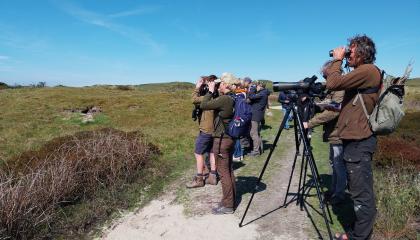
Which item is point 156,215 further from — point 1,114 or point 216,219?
point 1,114

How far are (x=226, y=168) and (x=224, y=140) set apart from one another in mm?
482

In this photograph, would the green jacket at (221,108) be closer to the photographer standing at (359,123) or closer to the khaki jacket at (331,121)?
the khaki jacket at (331,121)

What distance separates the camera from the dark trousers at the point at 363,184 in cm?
434

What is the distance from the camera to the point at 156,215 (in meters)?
6.23

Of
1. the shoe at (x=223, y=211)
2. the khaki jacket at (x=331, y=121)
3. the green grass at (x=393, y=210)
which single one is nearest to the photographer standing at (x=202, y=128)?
the shoe at (x=223, y=211)

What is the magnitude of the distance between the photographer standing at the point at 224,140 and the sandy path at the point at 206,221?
270 millimetres

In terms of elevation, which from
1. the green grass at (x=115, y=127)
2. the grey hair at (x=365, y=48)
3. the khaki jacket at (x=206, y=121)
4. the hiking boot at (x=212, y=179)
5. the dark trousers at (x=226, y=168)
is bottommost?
the green grass at (x=115, y=127)

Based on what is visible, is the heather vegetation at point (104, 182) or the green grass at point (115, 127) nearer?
the heather vegetation at point (104, 182)

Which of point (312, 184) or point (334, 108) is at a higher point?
point (334, 108)

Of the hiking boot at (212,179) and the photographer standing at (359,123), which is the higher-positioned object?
the photographer standing at (359,123)

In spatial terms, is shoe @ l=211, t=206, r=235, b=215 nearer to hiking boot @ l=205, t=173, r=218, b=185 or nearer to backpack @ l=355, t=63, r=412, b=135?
hiking boot @ l=205, t=173, r=218, b=185

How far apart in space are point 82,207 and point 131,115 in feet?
61.1

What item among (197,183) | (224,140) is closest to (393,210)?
(224,140)

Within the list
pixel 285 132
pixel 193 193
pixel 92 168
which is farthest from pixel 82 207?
pixel 285 132
